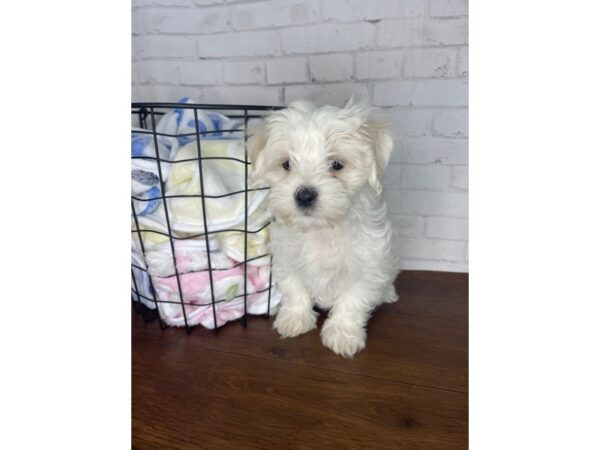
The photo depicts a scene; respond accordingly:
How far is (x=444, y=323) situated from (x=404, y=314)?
0.12 m

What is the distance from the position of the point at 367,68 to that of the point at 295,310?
0.81m

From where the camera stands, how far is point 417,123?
4.48 feet

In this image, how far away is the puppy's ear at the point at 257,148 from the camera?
3.36 feet

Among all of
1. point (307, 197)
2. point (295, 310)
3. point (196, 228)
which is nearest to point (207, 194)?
point (196, 228)

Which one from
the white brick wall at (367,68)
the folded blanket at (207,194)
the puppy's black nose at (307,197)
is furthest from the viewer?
the white brick wall at (367,68)

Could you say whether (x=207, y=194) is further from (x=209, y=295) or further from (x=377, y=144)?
(x=377, y=144)

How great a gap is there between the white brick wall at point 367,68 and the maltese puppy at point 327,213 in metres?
0.36

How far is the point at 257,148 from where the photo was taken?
1.03m

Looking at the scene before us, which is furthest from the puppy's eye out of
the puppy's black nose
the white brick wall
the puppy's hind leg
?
the white brick wall

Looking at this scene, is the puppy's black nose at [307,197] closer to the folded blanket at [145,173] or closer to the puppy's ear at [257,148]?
the puppy's ear at [257,148]

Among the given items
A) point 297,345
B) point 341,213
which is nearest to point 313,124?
point 341,213

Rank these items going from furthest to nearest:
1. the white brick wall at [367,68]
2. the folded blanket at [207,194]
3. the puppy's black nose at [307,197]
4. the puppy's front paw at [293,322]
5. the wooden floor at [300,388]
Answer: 1. the white brick wall at [367,68]
2. the puppy's front paw at [293,322]
3. the folded blanket at [207,194]
4. the puppy's black nose at [307,197]
5. the wooden floor at [300,388]

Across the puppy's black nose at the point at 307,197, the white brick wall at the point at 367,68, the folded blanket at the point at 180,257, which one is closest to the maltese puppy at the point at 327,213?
the puppy's black nose at the point at 307,197
